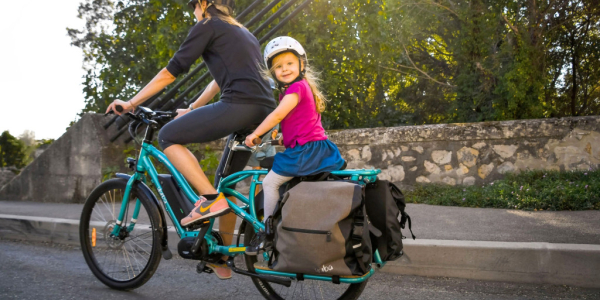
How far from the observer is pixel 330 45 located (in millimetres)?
8797

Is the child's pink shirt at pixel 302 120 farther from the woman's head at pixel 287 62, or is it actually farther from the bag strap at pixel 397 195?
the bag strap at pixel 397 195

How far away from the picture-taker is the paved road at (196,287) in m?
3.57

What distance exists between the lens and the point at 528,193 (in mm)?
6102

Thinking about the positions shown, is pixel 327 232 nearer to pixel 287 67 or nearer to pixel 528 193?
pixel 287 67

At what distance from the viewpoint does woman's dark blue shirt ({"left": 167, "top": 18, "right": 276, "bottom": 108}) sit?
3.37 metres

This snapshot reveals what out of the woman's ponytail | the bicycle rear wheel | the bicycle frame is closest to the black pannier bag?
the bicycle frame

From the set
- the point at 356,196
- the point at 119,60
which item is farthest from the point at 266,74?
the point at 119,60

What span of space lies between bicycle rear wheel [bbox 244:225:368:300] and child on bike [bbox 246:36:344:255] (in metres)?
0.16

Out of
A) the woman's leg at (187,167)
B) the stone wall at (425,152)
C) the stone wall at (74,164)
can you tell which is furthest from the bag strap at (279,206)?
the stone wall at (74,164)

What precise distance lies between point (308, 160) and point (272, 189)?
0.93ft

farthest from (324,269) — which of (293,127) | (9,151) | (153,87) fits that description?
(9,151)

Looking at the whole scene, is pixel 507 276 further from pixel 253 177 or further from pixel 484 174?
pixel 484 174

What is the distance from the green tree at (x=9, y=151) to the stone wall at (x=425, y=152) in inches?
214

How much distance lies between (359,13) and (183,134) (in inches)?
249
